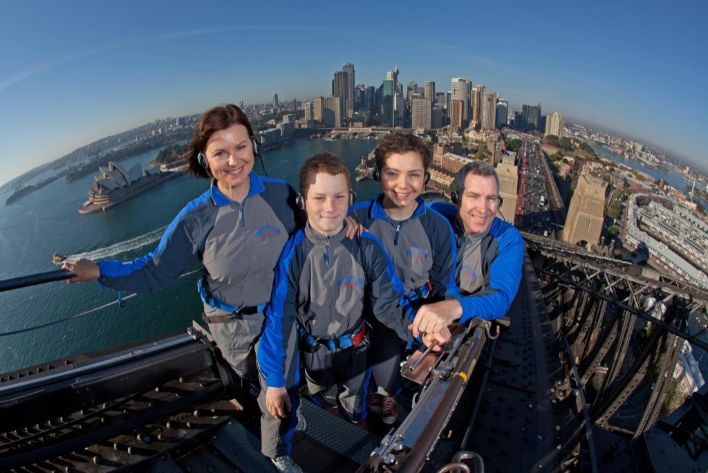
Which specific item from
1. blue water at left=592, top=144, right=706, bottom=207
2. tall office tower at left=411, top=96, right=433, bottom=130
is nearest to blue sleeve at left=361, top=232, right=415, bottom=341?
blue water at left=592, top=144, right=706, bottom=207

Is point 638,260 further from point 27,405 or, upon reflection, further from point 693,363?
point 27,405

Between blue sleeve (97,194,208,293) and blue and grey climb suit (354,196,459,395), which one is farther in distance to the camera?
blue and grey climb suit (354,196,459,395)

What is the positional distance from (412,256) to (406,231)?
8 cm

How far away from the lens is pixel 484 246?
1.20m

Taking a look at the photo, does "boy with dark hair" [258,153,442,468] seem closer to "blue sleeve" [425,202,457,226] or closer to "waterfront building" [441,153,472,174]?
"blue sleeve" [425,202,457,226]

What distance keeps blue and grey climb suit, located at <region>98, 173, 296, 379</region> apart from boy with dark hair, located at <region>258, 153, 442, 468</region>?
124 mm

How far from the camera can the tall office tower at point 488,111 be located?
45.0 meters

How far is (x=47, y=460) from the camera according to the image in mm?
1075

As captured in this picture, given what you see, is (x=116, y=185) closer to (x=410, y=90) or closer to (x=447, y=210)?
(x=447, y=210)

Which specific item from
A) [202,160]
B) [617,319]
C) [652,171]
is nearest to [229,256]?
[202,160]

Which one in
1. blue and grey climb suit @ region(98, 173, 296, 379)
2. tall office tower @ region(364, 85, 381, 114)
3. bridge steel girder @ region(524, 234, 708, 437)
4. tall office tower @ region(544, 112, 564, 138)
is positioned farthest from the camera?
tall office tower @ region(364, 85, 381, 114)

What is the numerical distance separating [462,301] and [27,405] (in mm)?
1305

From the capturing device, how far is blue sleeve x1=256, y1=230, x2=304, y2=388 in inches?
39.4

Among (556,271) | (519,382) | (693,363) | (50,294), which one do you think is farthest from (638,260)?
(50,294)
